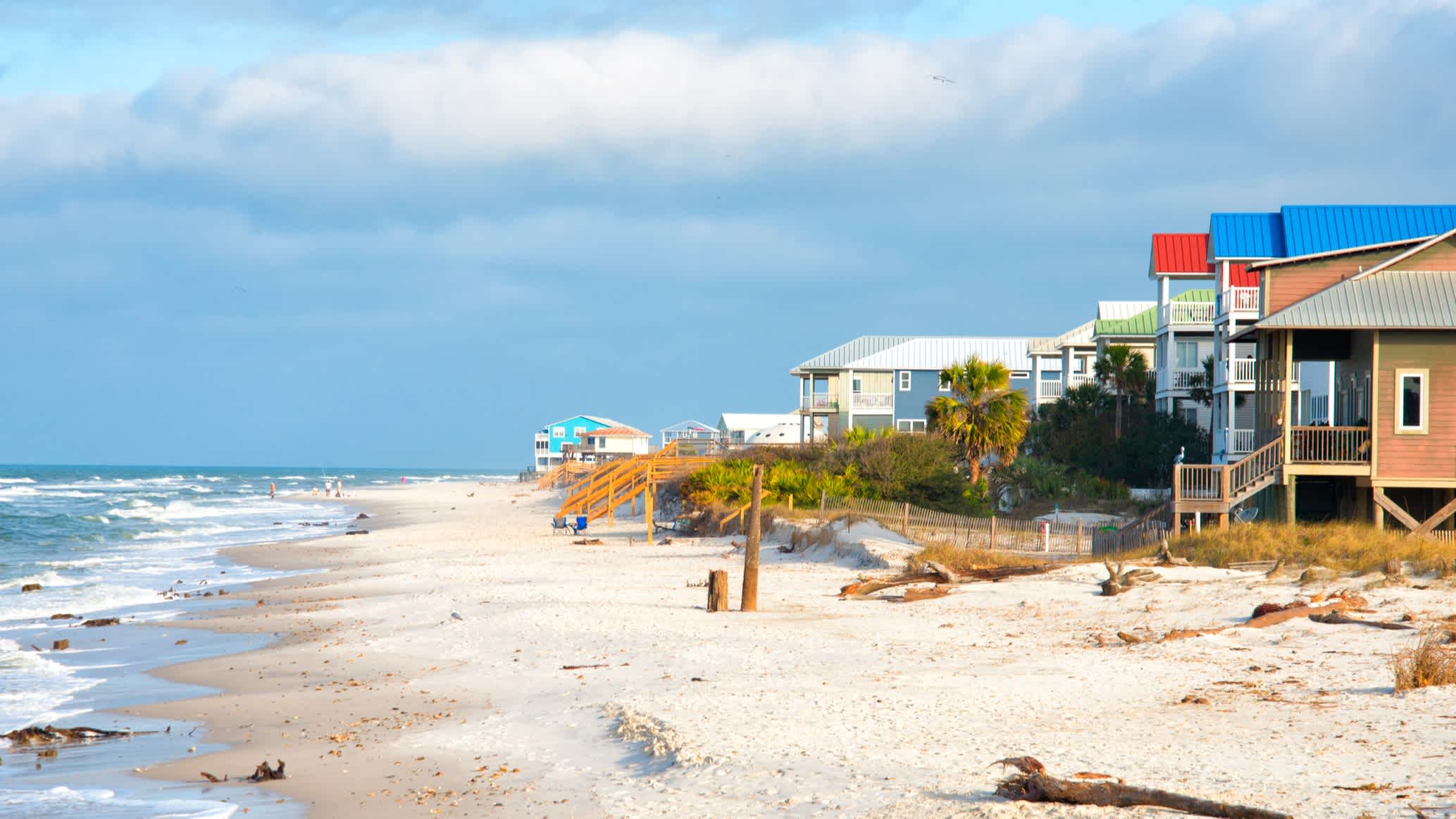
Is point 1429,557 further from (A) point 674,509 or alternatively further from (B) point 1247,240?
(A) point 674,509

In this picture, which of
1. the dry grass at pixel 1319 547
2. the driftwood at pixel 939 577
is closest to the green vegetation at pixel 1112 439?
the dry grass at pixel 1319 547

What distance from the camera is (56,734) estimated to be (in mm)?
11539

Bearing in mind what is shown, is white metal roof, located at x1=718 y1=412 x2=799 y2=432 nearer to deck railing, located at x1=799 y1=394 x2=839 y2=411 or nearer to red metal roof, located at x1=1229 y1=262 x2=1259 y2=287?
deck railing, located at x1=799 y1=394 x2=839 y2=411

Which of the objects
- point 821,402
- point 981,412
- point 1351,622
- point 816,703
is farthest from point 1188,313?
point 816,703

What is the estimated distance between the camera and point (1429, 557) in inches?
660

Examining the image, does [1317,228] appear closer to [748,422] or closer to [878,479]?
[878,479]

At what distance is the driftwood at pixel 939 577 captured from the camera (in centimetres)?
1958

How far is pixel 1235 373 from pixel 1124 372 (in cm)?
1007

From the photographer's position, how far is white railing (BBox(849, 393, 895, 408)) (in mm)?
61281

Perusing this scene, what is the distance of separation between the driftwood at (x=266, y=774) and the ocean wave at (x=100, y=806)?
0.53m

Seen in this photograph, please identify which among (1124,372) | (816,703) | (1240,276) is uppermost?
(1240,276)

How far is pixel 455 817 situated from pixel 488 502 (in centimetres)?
6588

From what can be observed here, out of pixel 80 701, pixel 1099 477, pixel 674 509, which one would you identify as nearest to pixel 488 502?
pixel 674 509

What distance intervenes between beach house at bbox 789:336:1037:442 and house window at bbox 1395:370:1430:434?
3637cm
